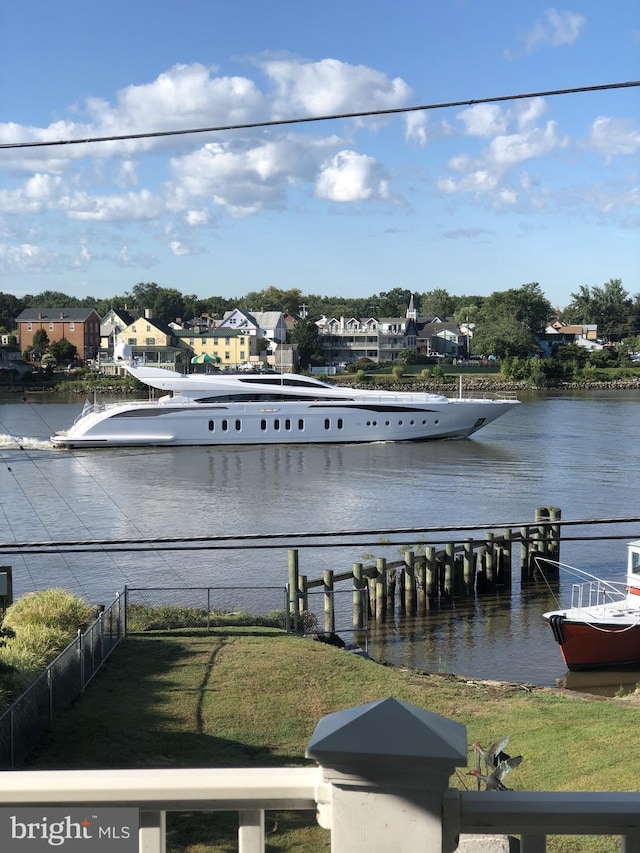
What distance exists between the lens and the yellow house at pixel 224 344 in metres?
103

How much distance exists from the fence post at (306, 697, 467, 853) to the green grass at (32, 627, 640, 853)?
4.85 meters

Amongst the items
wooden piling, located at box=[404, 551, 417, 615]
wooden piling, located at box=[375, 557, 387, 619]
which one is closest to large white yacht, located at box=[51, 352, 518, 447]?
wooden piling, located at box=[404, 551, 417, 615]

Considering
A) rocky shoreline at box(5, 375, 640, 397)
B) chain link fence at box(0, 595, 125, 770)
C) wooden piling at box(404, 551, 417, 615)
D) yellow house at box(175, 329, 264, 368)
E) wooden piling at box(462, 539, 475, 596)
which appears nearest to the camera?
chain link fence at box(0, 595, 125, 770)

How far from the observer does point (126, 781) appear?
2.29 metres

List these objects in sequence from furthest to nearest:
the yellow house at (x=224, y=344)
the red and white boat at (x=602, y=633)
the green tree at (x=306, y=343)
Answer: the green tree at (x=306, y=343) < the yellow house at (x=224, y=344) < the red and white boat at (x=602, y=633)

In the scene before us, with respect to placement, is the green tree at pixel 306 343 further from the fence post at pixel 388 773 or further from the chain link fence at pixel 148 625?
the fence post at pixel 388 773

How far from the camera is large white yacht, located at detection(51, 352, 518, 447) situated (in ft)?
157

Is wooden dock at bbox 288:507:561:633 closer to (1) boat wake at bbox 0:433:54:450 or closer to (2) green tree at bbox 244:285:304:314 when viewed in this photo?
(1) boat wake at bbox 0:433:54:450

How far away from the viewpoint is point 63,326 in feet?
353

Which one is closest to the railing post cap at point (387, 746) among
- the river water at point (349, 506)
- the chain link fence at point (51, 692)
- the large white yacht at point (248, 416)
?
the river water at point (349, 506)

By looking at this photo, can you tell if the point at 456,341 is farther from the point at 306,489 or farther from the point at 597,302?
the point at 306,489

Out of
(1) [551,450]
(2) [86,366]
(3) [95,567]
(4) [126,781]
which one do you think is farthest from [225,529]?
(2) [86,366]

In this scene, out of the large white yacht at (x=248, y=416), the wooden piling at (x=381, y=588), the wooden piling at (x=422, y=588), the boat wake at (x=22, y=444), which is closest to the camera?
the wooden piling at (x=381, y=588)

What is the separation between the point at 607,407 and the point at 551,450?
93.6 ft
